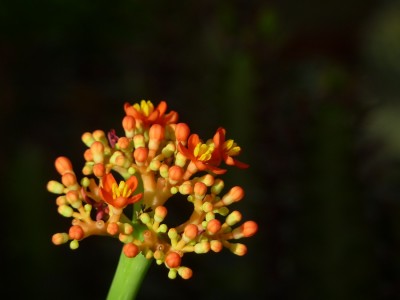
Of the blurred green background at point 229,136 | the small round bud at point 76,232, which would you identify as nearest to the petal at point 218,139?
the small round bud at point 76,232

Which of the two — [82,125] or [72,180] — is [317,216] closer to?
[72,180]

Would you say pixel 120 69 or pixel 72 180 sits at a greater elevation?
pixel 120 69

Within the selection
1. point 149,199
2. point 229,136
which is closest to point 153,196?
point 149,199

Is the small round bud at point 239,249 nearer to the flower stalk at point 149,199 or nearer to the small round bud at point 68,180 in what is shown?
the flower stalk at point 149,199

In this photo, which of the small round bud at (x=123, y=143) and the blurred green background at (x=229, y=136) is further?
the blurred green background at (x=229, y=136)

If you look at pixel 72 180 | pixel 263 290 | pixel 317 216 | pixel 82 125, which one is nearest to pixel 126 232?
pixel 72 180
